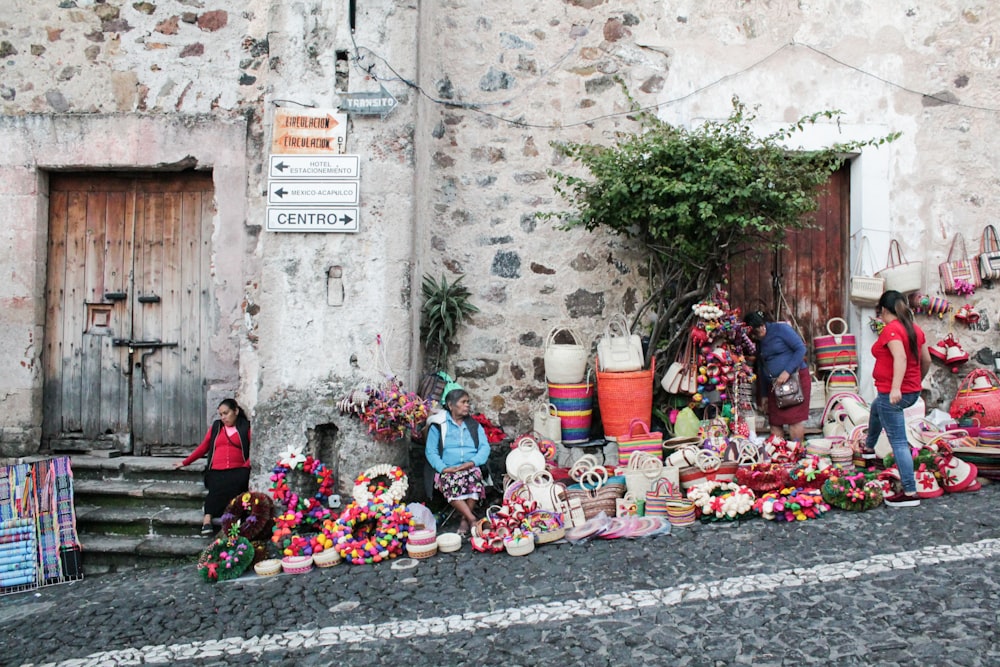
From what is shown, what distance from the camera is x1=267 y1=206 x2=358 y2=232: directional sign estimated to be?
5.18 metres

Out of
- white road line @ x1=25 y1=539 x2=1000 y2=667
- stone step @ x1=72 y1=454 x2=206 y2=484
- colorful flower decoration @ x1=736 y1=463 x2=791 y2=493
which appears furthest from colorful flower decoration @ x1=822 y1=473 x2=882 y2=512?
stone step @ x1=72 y1=454 x2=206 y2=484

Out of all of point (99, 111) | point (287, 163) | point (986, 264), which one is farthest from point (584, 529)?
point (99, 111)

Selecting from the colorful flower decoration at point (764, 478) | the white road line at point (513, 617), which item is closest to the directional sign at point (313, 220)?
the white road line at point (513, 617)

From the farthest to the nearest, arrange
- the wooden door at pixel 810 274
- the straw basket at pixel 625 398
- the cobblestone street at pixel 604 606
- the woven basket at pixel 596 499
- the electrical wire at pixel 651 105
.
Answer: the wooden door at pixel 810 274, the electrical wire at pixel 651 105, the straw basket at pixel 625 398, the woven basket at pixel 596 499, the cobblestone street at pixel 604 606

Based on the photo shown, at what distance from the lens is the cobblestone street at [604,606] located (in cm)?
301

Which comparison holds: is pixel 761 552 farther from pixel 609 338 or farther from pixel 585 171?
pixel 585 171

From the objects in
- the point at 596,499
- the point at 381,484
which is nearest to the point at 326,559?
the point at 381,484

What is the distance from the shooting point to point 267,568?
170 inches

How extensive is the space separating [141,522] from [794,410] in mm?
4897

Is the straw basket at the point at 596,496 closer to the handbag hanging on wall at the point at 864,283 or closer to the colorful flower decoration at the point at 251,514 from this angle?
the colorful flower decoration at the point at 251,514

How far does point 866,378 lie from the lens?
6047 mm

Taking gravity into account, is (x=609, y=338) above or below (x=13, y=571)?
above

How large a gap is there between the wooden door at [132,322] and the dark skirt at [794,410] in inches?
178

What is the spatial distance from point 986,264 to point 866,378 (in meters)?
1.37
